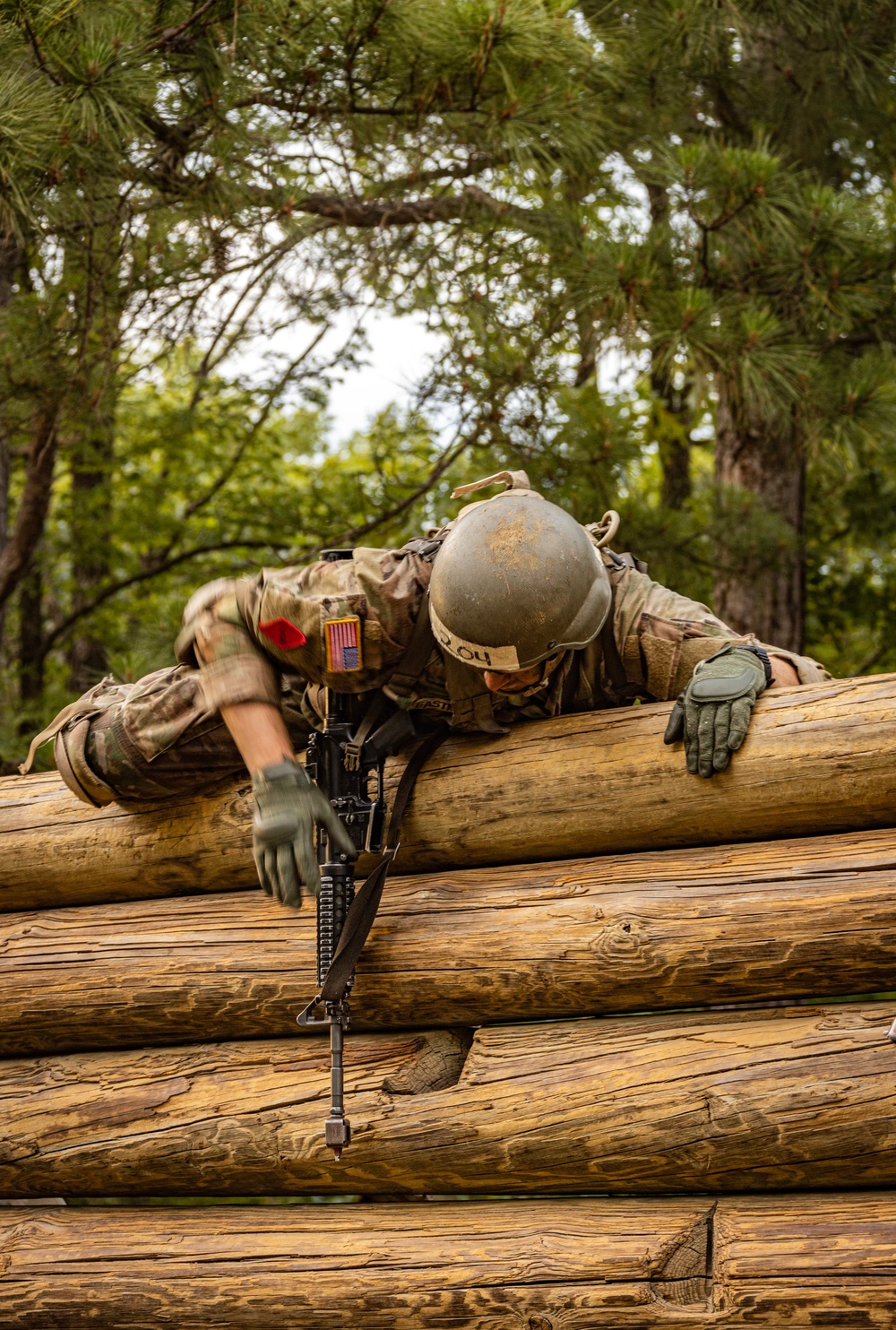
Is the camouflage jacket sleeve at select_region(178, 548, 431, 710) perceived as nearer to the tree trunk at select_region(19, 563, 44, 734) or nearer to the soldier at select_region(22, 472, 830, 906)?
the soldier at select_region(22, 472, 830, 906)

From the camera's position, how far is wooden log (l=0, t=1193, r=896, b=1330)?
2.90 m

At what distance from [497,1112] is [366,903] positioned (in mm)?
655

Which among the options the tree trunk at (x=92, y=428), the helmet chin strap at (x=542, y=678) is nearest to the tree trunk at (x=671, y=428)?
the tree trunk at (x=92, y=428)

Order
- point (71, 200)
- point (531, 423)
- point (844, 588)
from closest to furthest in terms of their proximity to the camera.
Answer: point (71, 200), point (531, 423), point (844, 588)

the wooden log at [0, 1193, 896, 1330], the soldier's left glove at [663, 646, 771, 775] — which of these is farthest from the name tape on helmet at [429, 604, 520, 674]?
Result: the wooden log at [0, 1193, 896, 1330]

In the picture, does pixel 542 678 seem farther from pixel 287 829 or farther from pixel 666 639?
pixel 287 829

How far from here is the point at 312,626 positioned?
3596 mm

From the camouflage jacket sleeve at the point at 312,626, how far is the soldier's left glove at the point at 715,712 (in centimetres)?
84

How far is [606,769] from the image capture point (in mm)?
3531

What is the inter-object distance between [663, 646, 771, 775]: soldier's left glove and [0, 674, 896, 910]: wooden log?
56 millimetres

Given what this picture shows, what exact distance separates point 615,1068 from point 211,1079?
131 centimetres

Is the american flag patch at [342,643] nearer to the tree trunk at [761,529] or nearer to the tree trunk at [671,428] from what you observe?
the tree trunk at [761,529]

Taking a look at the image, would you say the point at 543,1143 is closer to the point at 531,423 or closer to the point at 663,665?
the point at 663,665

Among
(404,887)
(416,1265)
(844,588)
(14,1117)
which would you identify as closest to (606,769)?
(404,887)
